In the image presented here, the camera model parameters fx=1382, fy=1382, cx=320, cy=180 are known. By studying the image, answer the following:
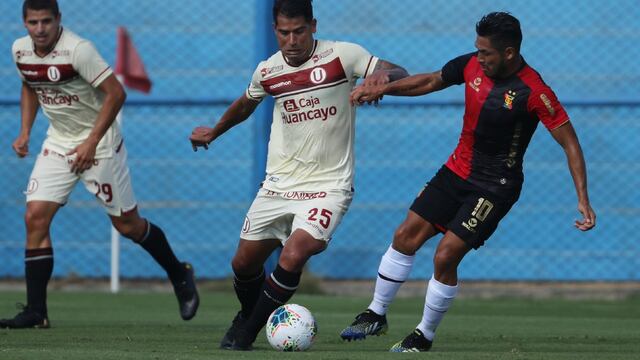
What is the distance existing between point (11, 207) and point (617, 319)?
7296mm

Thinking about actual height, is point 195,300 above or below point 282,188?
below

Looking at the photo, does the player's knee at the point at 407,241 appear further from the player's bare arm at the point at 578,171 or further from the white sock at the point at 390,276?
the player's bare arm at the point at 578,171

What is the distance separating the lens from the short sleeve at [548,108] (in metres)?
7.20

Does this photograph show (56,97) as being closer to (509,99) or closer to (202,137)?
(202,137)

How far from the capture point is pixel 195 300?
9648mm

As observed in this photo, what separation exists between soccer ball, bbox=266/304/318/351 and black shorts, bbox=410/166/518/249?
958 millimetres

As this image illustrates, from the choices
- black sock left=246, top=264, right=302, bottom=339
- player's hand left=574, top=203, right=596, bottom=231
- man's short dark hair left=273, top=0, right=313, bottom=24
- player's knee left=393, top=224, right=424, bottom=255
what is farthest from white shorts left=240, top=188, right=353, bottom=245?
player's hand left=574, top=203, right=596, bottom=231

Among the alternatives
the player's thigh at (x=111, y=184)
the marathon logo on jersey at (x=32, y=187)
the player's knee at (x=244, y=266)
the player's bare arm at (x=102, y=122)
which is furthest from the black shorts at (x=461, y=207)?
the marathon logo on jersey at (x=32, y=187)

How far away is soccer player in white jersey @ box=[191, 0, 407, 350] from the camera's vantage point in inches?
292

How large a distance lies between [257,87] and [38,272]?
2296 millimetres

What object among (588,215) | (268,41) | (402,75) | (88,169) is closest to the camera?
(588,215)

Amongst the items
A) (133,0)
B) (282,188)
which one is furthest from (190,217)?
(282,188)

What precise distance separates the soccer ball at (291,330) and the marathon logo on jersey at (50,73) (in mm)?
2823

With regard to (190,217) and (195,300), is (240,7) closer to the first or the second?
(190,217)
